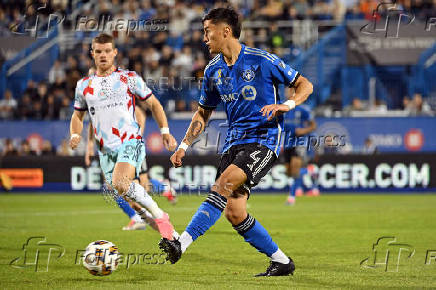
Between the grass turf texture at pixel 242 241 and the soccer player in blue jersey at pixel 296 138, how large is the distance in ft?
2.70

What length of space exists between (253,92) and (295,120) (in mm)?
12543

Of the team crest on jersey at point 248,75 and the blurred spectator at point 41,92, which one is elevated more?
the team crest on jersey at point 248,75

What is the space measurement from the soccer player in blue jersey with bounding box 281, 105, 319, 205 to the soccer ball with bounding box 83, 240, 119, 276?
10.9 m

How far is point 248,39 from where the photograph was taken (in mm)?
25297

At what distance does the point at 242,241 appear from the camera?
36.6 ft

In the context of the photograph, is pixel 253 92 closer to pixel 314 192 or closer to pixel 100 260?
pixel 100 260

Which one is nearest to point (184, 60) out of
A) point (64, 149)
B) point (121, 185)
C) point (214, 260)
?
point (64, 149)

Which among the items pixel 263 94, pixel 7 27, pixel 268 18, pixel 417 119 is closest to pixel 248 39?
pixel 268 18

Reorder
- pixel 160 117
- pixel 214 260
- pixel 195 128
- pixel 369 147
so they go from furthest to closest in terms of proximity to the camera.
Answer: pixel 369 147 → pixel 214 260 → pixel 160 117 → pixel 195 128

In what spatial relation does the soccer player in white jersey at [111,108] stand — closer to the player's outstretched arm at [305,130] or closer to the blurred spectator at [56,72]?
the player's outstretched arm at [305,130]

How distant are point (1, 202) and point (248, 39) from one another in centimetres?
997

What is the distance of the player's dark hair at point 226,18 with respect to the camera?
758 cm

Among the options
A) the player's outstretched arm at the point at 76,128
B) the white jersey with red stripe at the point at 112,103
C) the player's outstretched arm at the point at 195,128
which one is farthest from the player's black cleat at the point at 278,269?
the player's outstretched arm at the point at 76,128

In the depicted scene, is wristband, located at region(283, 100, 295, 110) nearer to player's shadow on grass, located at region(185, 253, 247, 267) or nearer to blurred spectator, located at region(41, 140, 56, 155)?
player's shadow on grass, located at region(185, 253, 247, 267)
